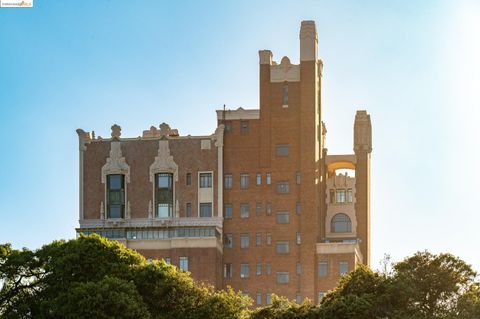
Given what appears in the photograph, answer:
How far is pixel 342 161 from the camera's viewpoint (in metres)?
180

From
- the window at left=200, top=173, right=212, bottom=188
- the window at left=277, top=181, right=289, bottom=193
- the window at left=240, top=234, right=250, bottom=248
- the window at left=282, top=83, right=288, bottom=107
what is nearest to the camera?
the window at left=277, top=181, right=289, bottom=193

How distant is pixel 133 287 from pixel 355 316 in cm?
1741

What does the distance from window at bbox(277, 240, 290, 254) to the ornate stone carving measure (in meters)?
20.7

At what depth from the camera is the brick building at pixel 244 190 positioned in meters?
164

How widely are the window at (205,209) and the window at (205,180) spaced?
2.36 m

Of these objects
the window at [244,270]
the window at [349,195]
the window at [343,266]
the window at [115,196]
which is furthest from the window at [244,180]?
the window at [349,195]

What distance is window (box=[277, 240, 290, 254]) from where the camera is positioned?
544 ft

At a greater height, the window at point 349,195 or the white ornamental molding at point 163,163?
the white ornamental molding at point 163,163

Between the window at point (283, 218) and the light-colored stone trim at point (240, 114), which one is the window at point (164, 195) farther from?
the window at point (283, 218)

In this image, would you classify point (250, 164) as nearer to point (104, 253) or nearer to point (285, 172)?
point (285, 172)

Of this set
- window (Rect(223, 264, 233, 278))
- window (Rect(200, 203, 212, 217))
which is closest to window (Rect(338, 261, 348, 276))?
window (Rect(223, 264, 233, 278))

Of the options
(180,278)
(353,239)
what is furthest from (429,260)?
(353,239)

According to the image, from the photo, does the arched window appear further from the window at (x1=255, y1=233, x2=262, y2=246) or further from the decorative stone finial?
the decorative stone finial

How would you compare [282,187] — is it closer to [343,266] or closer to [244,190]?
[244,190]
